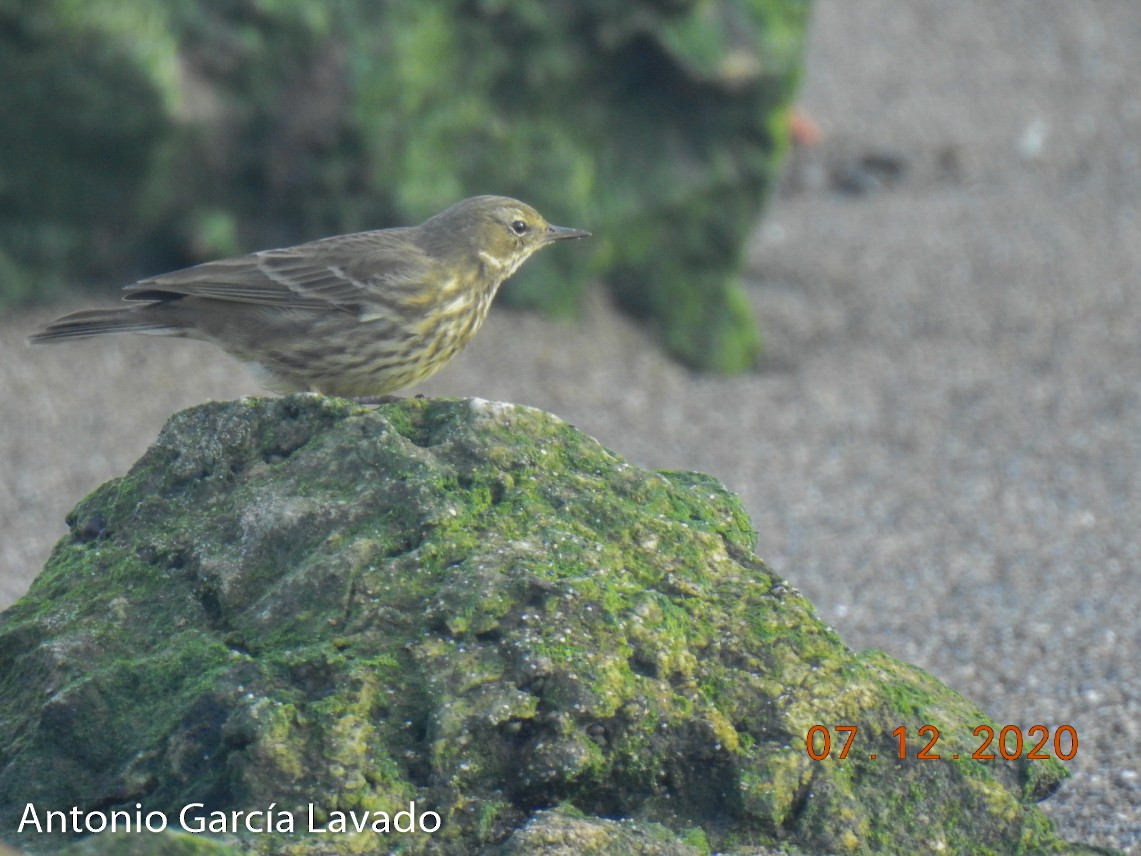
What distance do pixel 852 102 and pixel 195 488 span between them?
10846mm

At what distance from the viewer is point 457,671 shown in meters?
3.38

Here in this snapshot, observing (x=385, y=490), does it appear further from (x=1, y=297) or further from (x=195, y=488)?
(x=1, y=297)

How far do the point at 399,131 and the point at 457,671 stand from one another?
6.13m

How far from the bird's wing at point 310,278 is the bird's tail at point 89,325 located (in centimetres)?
10

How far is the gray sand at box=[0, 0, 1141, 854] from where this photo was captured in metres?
6.37

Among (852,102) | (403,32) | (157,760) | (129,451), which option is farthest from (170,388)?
(852,102)

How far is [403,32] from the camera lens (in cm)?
892

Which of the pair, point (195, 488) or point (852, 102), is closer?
point (195, 488)

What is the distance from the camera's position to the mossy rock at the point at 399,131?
855cm

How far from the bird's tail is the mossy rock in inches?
125

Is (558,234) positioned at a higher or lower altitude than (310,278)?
higher
